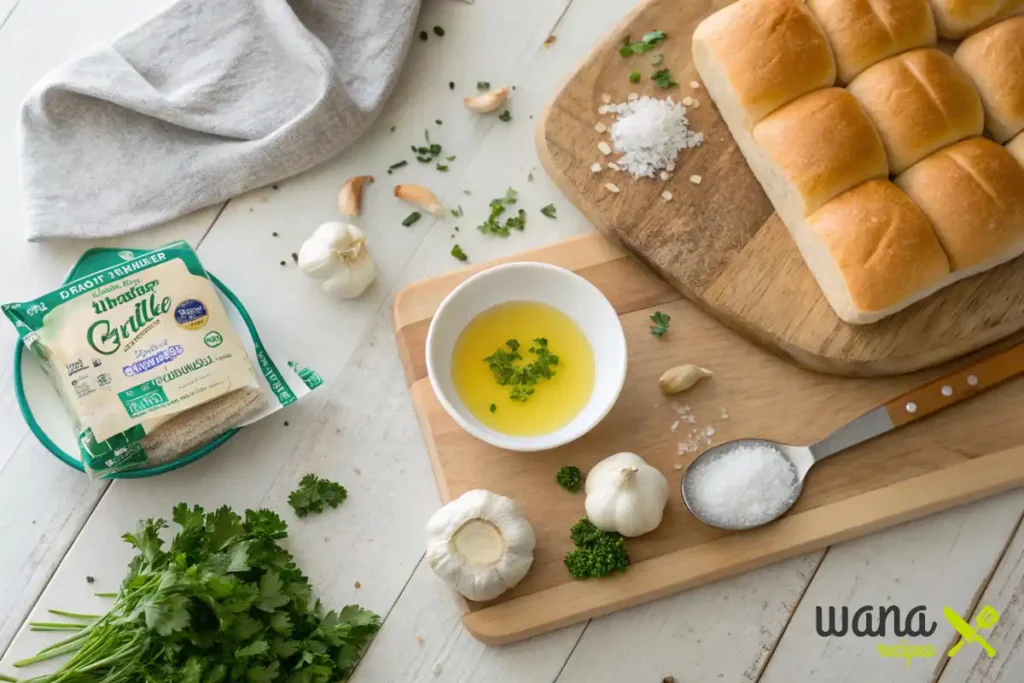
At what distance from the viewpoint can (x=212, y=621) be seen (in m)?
1.53

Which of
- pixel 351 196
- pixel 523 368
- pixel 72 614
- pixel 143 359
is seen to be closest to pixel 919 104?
pixel 523 368

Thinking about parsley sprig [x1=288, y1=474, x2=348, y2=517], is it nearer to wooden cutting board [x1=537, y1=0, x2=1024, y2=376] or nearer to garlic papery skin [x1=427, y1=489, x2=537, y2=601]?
garlic papery skin [x1=427, y1=489, x2=537, y2=601]

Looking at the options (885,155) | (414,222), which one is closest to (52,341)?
(414,222)

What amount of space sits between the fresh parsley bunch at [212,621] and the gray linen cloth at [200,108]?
622mm

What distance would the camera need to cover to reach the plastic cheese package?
62.3 inches

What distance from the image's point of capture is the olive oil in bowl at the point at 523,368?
1.62m

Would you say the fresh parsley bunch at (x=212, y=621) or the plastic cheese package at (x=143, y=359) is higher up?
the plastic cheese package at (x=143, y=359)

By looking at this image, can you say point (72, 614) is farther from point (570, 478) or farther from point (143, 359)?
point (570, 478)

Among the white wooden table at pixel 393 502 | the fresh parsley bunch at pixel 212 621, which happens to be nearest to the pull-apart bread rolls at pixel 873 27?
the white wooden table at pixel 393 502

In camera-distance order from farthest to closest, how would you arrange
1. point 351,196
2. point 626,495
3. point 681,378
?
point 351,196
point 681,378
point 626,495

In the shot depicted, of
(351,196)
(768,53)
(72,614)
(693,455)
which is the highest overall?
(768,53)

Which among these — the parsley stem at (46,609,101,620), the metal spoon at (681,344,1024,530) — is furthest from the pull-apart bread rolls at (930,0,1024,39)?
the parsley stem at (46,609,101,620)

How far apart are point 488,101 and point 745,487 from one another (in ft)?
2.86

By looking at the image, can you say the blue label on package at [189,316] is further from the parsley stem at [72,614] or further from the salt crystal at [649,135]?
the salt crystal at [649,135]
